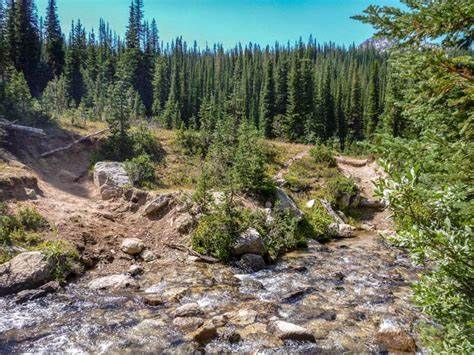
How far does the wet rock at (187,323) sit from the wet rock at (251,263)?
5.96 meters

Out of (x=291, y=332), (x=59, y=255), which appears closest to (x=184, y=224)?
(x=59, y=255)

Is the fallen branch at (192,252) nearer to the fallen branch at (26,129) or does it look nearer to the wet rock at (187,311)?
the wet rock at (187,311)

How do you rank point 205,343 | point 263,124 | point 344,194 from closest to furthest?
1. point 205,343
2. point 344,194
3. point 263,124

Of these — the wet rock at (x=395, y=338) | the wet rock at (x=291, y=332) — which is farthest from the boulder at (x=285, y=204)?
the wet rock at (x=395, y=338)

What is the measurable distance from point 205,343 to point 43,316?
5832mm

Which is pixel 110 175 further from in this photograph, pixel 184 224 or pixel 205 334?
pixel 205 334

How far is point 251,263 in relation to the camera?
62.2 ft

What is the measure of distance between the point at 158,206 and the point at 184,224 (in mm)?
2392

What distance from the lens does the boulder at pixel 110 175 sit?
25.0 meters

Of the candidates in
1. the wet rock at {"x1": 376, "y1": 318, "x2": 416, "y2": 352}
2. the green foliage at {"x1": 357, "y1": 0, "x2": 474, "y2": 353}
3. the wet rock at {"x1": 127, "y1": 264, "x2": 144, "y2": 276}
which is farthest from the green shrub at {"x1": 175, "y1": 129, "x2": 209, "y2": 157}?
the green foliage at {"x1": 357, "y1": 0, "x2": 474, "y2": 353}

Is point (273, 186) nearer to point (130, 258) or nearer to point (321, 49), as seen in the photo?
point (130, 258)

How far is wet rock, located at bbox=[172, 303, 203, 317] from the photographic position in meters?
13.2

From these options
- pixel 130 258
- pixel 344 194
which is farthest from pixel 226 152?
pixel 130 258

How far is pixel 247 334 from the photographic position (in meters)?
12.0
